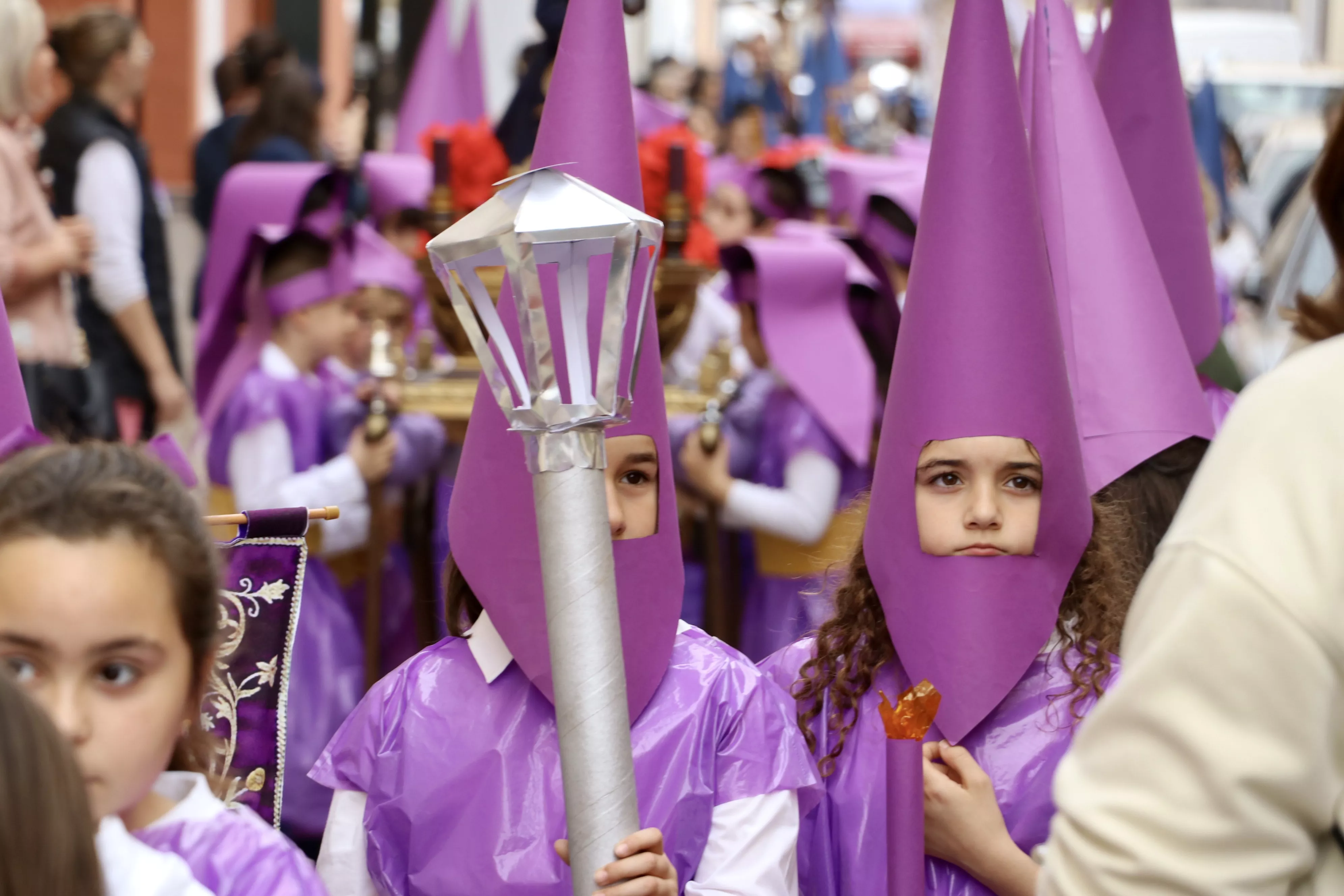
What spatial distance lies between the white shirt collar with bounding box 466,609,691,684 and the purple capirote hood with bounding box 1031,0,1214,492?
2.45 ft

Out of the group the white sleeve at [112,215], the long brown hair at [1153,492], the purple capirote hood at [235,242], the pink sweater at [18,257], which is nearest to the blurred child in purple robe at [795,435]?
the purple capirote hood at [235,242]

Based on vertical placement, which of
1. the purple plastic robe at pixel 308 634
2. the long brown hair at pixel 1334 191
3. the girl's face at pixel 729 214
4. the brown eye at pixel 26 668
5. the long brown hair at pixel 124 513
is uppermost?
the long brown hair at pixel 1334 191

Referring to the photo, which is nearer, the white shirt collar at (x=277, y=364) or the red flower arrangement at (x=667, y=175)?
the white shirt collar at (x=277, y=364)

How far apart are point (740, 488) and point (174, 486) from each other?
2.56 meters

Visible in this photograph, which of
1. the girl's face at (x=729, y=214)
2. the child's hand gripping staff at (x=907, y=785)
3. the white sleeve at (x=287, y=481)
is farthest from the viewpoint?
the girl's face at (x=729, y=214)

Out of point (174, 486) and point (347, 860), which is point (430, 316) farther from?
point (174, 486)

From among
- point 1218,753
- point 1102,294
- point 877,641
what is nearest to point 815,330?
point 1102,294

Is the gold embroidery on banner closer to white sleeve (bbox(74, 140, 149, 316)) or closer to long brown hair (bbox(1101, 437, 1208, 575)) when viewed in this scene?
long brown hair (bbox(1101, 437, 1208, 575))

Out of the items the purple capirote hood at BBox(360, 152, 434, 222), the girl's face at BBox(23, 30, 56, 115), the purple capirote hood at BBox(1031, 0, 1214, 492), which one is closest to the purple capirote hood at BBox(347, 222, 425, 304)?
the purple capirote hood at BBox(360, 152, 434, 222)

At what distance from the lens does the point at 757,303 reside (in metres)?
4.20

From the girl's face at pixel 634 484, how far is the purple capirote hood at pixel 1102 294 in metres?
0.68

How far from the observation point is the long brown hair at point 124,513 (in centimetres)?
150

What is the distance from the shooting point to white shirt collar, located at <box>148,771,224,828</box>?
5.11 feet

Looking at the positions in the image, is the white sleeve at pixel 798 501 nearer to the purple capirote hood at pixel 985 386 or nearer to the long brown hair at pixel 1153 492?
the long brown hair at pixel 1153 492
